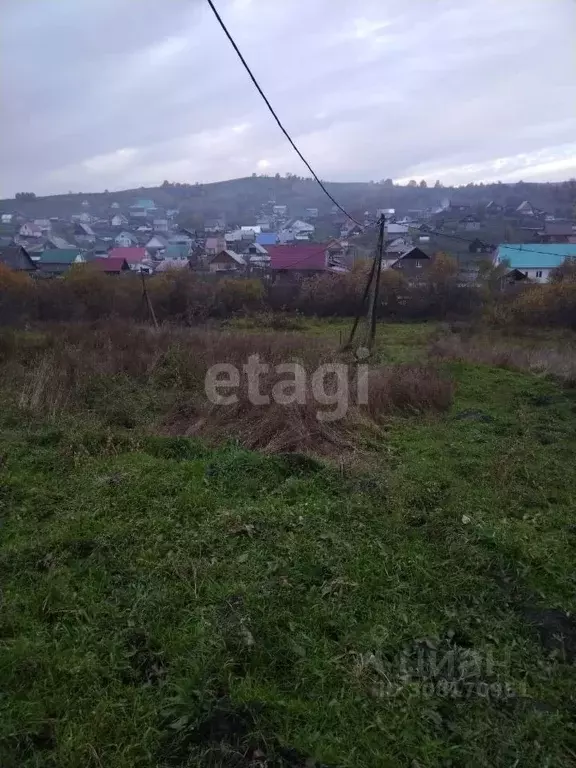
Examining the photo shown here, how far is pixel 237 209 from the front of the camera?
67.1m

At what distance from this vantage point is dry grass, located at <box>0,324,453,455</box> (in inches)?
220

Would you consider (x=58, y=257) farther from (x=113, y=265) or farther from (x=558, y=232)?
(x=558, y=232)

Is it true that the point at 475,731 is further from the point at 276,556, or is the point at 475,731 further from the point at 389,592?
the point at 276,556

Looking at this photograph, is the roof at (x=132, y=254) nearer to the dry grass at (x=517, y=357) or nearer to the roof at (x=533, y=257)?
the roof at (x=533, y=257)

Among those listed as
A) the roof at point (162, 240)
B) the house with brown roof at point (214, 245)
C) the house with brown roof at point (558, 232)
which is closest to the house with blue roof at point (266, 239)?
the house with brown roof at point (214, 245)

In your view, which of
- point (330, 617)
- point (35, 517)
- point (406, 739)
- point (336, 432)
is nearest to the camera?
point (406, 739)

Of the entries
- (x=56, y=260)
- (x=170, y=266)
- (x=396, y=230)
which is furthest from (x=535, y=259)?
(x=56, y=260)

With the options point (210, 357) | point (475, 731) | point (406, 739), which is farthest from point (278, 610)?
point (210, 357)

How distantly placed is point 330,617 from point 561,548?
1883 millimetres

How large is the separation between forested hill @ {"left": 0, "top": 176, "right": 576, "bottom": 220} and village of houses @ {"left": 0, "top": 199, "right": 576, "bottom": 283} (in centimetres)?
243

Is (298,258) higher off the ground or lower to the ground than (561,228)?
lower

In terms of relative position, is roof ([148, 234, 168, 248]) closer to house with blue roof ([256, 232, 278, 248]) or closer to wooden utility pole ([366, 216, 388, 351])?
house with blue roof ([256, 232, 278, 248])

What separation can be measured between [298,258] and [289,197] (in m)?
53.1

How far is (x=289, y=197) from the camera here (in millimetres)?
71938
